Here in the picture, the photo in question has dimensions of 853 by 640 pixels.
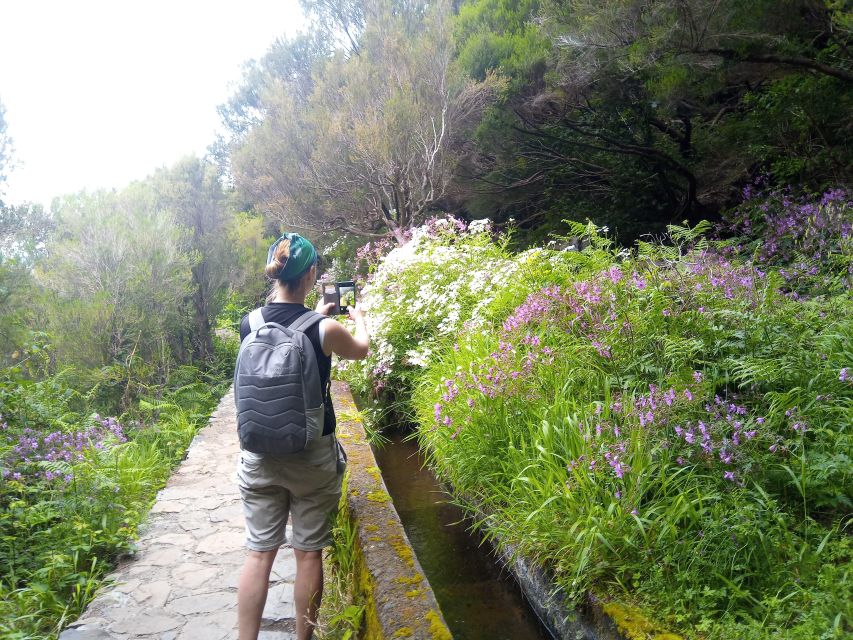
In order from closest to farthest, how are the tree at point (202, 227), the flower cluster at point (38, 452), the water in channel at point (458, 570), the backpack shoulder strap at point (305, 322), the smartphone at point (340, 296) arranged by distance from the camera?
the backpack shoulder strap at point (305, 322), the water in channel at point (458, 570), the smartphone at point (340, 296), the flower cluster at point (38, 452), the tree at point (202, 227)

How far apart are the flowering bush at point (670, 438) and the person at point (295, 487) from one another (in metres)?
1.00

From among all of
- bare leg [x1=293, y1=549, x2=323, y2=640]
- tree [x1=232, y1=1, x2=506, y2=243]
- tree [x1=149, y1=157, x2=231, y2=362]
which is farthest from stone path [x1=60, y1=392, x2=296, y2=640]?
tree [x1=149, y1=157, x2=231, y2=362]

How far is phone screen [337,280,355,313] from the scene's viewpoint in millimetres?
3070

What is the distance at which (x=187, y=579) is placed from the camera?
3.40 m

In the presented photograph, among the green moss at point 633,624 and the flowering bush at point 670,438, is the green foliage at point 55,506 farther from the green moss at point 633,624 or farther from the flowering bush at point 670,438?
the green moss at point 633,624

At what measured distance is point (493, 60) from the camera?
1009 centimetres

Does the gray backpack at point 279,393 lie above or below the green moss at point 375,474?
above

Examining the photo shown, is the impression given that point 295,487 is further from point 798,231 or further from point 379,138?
point 379,138

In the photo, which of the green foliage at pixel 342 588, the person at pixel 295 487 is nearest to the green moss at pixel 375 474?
the green foliage at pixel 342 588

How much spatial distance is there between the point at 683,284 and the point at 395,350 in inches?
122

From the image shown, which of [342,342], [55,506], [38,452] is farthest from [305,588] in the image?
[38,452]

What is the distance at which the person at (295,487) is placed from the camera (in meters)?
2.41

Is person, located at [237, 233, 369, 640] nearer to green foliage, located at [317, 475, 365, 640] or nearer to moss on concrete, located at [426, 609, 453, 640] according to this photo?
green foliage, located at [317, 475, 365, 640]

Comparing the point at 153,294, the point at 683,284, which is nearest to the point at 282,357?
the point at 683,284
